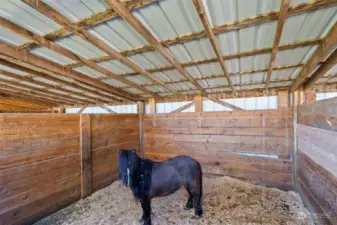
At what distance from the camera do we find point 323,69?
234cm

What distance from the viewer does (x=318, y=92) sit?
363 centimetres

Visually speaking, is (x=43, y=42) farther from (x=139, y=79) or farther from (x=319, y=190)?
(x=319, y=190)

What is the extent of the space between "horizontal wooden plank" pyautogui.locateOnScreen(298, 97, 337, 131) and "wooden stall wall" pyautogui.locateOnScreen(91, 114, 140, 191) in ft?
9.44

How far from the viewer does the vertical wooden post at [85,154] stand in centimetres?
256

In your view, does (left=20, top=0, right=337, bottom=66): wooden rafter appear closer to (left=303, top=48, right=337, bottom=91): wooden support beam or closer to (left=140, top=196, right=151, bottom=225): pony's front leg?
(left=303, top=48, right=337, bottom=91): wooden support beam

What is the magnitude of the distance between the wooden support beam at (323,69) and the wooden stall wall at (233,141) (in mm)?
659

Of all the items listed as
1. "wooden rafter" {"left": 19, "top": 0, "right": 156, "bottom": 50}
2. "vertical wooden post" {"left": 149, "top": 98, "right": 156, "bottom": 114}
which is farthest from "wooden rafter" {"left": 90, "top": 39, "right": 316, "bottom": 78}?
"vertical wooden post" {"left": 149, "top": 98, "right": 156, "bottom": 114}

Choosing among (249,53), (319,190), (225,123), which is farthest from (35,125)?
(319,190)

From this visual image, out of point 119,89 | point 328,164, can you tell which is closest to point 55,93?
point 119,89

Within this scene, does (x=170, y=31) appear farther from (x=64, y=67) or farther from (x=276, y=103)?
(x=276, y=103)

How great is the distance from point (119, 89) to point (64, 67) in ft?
4.60

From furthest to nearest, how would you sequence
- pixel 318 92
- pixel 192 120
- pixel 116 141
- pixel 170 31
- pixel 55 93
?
pixel 55 93, pixel 318 92, pixel 192 120, pixel 116 141, pixel 170 31

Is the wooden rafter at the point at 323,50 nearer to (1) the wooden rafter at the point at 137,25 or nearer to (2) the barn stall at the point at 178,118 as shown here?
(2) the barn stall at the point at 178,118

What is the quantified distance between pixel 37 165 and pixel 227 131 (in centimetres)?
290
